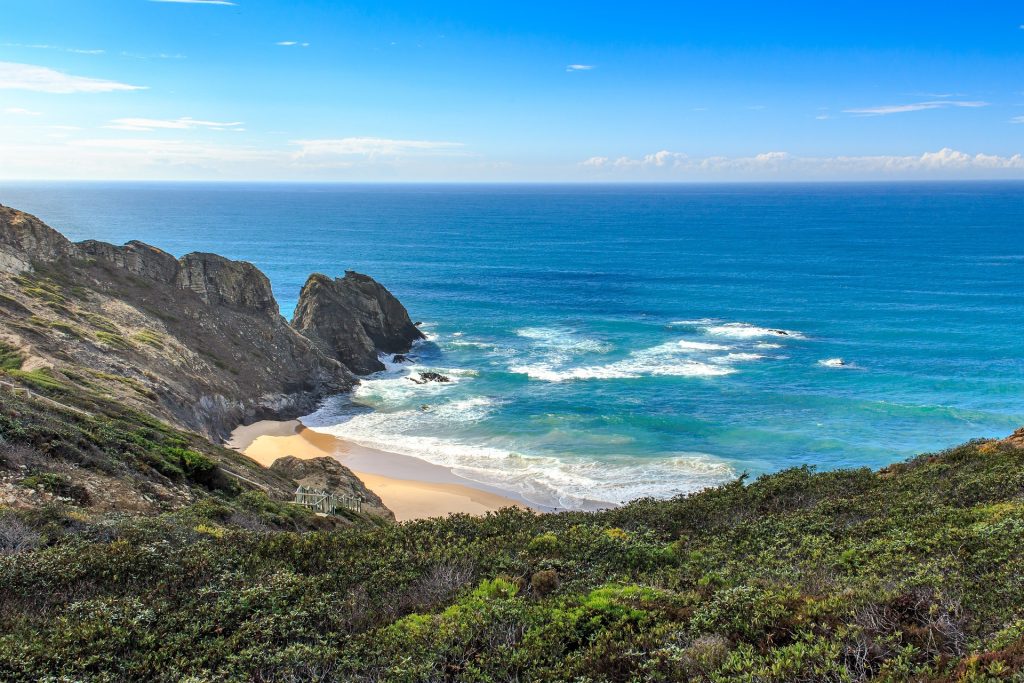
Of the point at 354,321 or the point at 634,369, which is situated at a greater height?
the point at 354,321

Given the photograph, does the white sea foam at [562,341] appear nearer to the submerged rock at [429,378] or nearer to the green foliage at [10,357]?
the submerged rock at [429,378]

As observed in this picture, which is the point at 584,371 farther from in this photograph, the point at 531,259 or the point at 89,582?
the point at 531,259

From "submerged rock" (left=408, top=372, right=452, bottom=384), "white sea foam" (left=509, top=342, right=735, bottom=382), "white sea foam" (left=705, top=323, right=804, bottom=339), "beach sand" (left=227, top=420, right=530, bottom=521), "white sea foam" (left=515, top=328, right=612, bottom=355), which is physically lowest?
"beach sand" (left=227, top=420, right=530, bottom=521)

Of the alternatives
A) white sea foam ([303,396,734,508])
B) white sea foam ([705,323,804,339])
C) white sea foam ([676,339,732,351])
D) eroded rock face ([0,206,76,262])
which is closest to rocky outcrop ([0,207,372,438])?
eroded rock face ([0,206,76,262])

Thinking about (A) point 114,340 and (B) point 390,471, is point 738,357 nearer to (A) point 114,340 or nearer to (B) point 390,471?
(B) point 390,471

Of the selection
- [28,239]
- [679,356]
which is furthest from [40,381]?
[679,356]

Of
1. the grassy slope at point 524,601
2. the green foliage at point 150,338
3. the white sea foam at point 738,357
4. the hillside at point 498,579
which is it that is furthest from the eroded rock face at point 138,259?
the white sea foam at point 738,357

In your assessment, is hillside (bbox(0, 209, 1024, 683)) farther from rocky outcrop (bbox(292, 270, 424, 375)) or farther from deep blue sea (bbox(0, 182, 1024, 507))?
rocky outcrop (bbox(292, 270, 424, 375))
